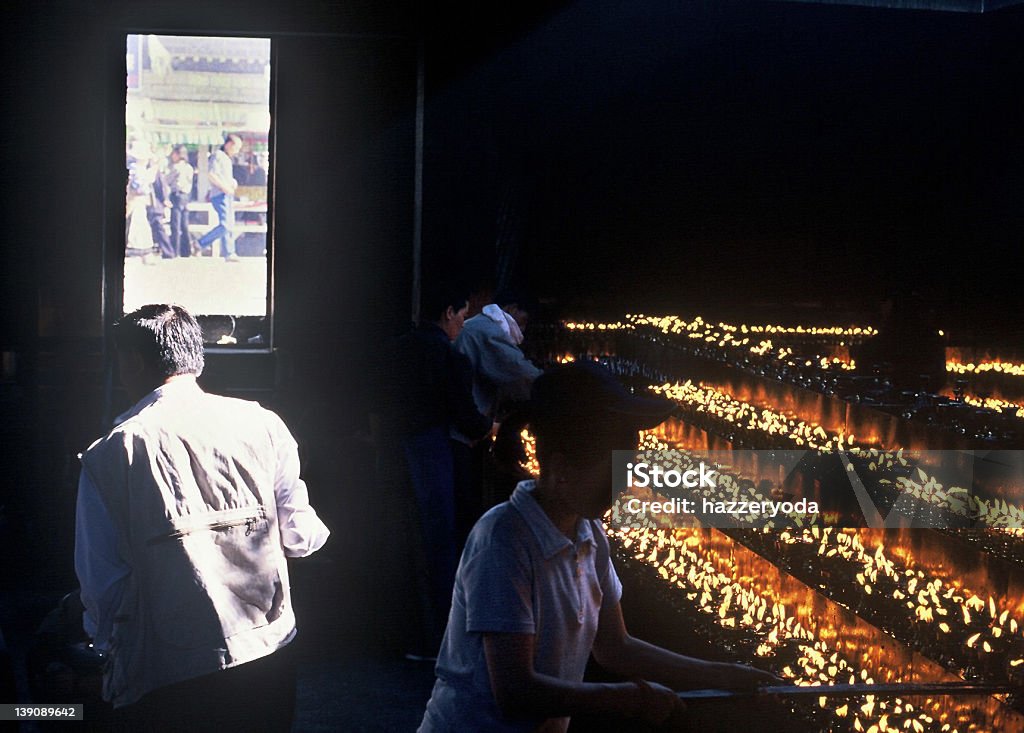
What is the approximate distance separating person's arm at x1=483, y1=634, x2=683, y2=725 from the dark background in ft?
11.8

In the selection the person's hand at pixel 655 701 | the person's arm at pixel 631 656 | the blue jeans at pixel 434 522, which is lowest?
the blue jeans at pixel 434 522

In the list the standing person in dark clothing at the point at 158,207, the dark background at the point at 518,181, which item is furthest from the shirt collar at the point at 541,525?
the standing person in dark clothing at the point at 158,207

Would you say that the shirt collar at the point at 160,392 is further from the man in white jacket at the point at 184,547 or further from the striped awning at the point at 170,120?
the striped awning at the point at 170,120

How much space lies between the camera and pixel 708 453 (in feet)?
21.7

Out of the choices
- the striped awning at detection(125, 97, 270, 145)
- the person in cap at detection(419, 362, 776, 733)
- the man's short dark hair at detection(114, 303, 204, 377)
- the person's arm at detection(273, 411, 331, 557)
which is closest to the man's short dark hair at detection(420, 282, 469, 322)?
the striped awning at detection(125, 97, 270, 145)

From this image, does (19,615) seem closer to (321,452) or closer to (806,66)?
(321,452)

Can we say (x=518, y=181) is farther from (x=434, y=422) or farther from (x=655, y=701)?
(x=655, y=701)

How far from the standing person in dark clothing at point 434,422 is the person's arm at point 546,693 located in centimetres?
334

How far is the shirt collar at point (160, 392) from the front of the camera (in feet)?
8.38

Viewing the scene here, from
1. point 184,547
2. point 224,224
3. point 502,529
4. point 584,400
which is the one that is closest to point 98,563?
point 184,547

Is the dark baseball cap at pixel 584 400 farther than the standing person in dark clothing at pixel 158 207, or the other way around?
the standing person in dark clothing at pixel 158 207

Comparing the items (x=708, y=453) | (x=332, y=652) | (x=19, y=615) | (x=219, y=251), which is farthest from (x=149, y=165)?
(x=708, y=453)

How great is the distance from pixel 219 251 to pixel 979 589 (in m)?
4.41

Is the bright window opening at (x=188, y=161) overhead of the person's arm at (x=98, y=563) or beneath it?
overhead
